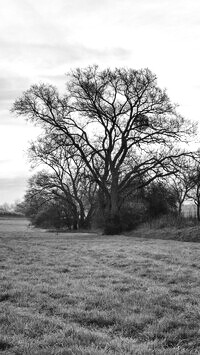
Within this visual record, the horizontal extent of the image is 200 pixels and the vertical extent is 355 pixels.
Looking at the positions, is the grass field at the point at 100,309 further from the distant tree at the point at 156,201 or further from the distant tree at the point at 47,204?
the distant tree at the point at 47,204

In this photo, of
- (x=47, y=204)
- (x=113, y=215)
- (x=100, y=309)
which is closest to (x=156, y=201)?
(x=113, y=215)

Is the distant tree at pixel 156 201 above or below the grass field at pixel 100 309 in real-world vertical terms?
above

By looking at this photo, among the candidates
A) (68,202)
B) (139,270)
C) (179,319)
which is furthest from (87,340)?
(68,202)

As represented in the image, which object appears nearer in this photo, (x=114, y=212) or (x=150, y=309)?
(x=150, y=309)

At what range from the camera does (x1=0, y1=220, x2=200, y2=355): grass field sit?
4871mm

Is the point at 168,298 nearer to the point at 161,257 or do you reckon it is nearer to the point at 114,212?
the point at 161,257

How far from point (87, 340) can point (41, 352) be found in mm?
664

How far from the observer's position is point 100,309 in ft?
21.6

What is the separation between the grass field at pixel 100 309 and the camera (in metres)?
4.87

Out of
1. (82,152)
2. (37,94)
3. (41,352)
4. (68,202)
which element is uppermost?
(37,94)

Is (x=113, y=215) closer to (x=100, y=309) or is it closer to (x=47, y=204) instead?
(x=47, y=204)

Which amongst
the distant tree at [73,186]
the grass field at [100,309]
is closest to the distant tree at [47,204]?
the distant tree at [73,186]

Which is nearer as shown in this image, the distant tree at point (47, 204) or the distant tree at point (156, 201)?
the distant tree at point (156, 201)

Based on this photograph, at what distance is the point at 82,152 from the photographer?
3588 centimetres
